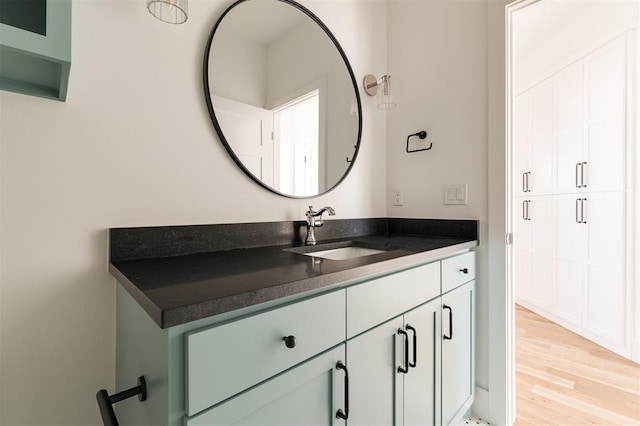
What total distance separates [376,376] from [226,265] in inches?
22.7

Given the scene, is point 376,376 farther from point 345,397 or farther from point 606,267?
point 606,267

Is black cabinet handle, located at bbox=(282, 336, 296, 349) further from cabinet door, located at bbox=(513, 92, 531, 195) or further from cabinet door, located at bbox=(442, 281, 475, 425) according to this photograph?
cabinet door, located at bbox=(513, 92, 531, 195)

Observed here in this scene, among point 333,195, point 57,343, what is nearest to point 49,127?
point 57,343

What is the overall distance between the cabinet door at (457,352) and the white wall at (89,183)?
3.48 feet

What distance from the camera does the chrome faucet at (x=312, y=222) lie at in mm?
1373

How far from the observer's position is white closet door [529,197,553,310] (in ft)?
9.60

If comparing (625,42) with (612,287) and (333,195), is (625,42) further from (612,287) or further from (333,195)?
(333,195)

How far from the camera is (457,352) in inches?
54.4

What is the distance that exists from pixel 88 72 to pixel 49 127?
0.64 feet

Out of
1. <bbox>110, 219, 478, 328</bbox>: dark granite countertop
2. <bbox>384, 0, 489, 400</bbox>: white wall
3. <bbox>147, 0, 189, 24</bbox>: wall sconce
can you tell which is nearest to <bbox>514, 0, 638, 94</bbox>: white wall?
<bbox>384, 0, 489, 400</bbox>: white wall

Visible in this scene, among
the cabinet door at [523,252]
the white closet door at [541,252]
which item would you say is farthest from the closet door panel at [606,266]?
the cabinet door at [523,252]

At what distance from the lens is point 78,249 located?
87cm

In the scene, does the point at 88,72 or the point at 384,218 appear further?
the point at 384,218

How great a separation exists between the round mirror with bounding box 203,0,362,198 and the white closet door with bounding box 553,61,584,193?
7.05ft
